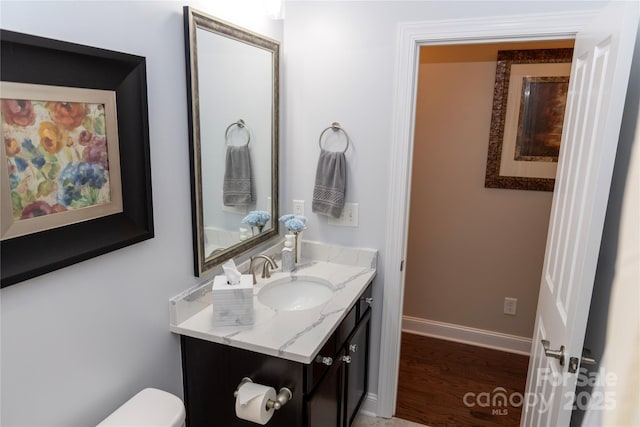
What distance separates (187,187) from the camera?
5.27 feet

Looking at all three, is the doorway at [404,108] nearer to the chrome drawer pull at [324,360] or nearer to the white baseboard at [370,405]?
the white baseboard at [370,405]

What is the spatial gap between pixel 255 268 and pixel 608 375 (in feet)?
4.70

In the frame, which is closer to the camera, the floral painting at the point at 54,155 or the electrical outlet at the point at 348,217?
the floral painting at the point at 54,155

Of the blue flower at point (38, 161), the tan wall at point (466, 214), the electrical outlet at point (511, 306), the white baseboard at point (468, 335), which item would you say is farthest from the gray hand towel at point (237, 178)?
the electrical outlet at point (511, 306)

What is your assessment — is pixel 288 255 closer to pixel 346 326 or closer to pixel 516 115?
pixel 346 326

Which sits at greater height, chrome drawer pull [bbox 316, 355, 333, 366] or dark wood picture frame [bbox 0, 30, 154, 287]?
dark wood picture frame [bbox 0, 30, 154, 287]

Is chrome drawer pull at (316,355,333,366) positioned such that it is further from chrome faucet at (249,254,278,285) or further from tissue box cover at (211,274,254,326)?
chrome faucet at (249,254,278,285)

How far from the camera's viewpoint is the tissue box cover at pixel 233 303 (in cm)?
155

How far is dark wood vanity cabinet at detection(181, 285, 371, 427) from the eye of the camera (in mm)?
1515

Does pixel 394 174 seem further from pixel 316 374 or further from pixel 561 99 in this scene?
pixel 561 99

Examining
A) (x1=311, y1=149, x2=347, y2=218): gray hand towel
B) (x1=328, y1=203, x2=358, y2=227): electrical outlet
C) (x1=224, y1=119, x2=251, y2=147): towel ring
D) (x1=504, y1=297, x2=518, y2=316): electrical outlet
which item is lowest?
(x1=504, y1=297, x2=518, y2=316): electrical outlet

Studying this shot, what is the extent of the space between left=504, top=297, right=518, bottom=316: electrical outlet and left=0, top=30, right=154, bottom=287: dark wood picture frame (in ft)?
8.44

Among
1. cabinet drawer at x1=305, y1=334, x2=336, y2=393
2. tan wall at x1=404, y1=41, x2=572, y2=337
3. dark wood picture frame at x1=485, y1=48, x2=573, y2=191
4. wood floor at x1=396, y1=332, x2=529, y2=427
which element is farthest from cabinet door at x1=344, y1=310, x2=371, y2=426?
dark wood picture frame at x1=485, y1=48, x2=573, y2=191

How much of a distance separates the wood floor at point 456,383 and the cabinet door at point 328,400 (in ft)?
2.49
